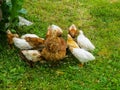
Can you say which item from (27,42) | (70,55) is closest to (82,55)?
(70,55)

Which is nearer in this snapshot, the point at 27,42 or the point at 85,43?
the point at 27,42

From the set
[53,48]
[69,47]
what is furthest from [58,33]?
[53,48]

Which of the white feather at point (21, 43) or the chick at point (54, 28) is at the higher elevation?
the chick at point (54, 28)

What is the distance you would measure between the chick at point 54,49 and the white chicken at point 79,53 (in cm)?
23

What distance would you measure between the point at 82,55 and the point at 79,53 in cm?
6

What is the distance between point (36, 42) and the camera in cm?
575

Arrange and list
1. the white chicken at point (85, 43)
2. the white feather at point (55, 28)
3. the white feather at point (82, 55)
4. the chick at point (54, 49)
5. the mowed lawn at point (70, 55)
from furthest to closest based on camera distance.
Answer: the white feather at point (55, 28), the white chicken at point (85, 43), the white feather at point (82, 55), the chick at point (54, 49), the mowed lawn at point (70, 55)

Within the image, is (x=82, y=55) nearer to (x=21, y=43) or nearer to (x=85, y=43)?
(x=85, y=43)

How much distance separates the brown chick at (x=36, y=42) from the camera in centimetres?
573

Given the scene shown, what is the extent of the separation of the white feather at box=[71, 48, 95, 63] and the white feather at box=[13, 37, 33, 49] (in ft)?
2.34

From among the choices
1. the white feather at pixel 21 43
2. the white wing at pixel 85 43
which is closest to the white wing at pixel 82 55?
the white wing at pixel 85 43

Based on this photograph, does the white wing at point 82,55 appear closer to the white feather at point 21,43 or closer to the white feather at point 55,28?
the white feather at point 55,28

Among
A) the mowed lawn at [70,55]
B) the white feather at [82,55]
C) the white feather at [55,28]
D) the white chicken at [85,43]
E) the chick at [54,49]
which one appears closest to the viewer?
the mowed lawn at [70,55]

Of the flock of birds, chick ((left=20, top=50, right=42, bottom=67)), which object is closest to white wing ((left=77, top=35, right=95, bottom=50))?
the flock of birds
